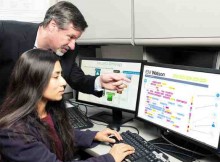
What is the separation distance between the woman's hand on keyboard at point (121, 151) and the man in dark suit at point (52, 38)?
1.31 ft

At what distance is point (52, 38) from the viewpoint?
1344 mm

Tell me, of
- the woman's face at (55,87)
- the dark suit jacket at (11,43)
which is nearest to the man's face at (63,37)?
the dark suit jacket at (11,43)

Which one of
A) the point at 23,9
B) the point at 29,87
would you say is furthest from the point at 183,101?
the point at 23,9

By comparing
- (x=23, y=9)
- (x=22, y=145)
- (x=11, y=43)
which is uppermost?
(x=23, y=9)

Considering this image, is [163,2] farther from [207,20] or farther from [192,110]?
[192,110]

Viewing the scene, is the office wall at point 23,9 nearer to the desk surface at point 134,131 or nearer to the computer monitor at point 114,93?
the computer monitor at point 114,93

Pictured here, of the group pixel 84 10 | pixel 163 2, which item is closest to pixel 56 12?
pixel 84 10

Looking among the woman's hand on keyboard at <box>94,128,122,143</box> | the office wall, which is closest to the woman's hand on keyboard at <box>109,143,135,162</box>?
the woman's hand on keyboard at <box>94,128,122,143</box>

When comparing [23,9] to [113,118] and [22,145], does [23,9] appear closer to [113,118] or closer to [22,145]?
[113,118]

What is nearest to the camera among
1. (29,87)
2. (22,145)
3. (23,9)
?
(22,145)

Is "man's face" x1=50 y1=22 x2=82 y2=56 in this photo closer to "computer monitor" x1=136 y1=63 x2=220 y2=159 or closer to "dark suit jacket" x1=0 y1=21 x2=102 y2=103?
"dark suit jacket" x1=0 y1=21 x2=102 y2=103

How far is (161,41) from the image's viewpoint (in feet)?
4.04

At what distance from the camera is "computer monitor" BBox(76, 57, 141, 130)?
1460 millimetres

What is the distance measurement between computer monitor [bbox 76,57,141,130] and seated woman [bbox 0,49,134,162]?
406mm
